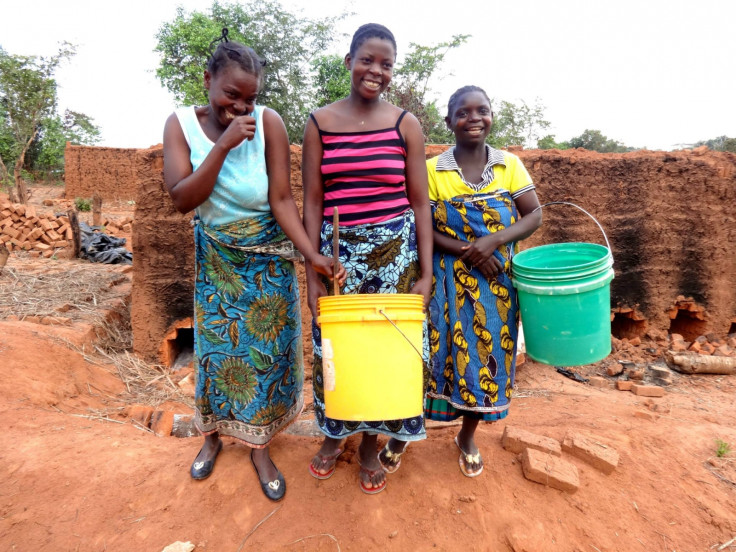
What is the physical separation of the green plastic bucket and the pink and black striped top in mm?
600

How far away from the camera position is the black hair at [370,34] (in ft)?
5.70

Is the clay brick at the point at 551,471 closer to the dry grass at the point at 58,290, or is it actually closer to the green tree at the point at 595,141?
the dry grass at the point at 58,290

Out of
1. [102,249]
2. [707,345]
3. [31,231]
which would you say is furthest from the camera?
[31,231]

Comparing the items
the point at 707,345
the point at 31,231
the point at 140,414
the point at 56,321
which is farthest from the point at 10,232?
the point at 707,345

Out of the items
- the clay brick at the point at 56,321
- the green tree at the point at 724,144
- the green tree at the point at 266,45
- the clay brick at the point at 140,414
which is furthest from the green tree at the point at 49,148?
the green tree at the point at 724,144

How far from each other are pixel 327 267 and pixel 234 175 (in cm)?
51

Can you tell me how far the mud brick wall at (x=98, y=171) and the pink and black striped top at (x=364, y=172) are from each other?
14.6m

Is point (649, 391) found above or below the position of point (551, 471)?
below

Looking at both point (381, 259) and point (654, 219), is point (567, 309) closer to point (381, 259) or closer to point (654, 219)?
point (381, 259)

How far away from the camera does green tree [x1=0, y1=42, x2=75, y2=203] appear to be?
13525 millimetres

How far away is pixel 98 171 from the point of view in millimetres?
14641

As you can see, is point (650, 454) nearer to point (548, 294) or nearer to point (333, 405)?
point (548, 294)

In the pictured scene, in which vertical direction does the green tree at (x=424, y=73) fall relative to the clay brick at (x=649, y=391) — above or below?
above

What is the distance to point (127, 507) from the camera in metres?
2.00
